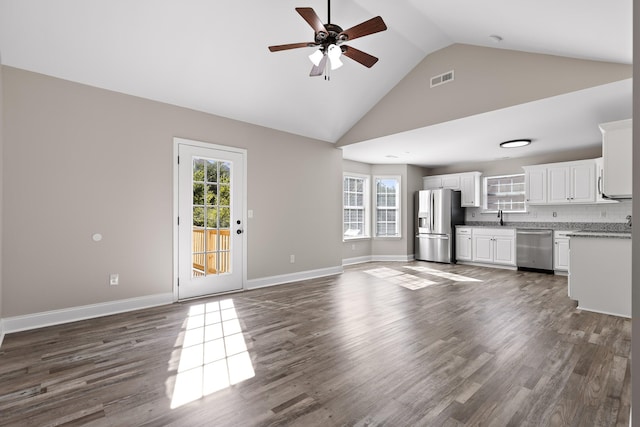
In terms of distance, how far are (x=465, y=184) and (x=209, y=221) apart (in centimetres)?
605

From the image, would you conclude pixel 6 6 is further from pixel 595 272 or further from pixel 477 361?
pixel 595 272

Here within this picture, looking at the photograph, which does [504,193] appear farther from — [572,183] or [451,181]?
[572,183]

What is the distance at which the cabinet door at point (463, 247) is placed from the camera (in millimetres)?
7441

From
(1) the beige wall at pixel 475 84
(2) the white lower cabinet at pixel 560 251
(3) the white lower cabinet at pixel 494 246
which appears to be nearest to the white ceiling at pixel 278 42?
(1) the beige wall at pixel 475 84

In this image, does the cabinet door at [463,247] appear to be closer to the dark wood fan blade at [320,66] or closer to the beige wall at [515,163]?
the beige wall at [515,163]

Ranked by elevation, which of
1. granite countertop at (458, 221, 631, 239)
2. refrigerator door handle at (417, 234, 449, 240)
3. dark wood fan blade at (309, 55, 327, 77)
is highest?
dark wood fan blade at (309, 55, 327, 77)

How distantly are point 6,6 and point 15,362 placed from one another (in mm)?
2986

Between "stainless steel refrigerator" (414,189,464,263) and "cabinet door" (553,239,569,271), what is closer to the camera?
"cabinet door" (553,239,569,271)

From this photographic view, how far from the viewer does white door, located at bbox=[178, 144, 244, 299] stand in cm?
434

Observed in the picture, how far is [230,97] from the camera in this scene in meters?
4.45

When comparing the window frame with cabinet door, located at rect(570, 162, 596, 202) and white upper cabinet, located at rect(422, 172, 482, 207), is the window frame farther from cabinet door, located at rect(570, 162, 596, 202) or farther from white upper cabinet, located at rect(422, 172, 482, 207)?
cabinet door, located at rect(570, 162, 596, 202)

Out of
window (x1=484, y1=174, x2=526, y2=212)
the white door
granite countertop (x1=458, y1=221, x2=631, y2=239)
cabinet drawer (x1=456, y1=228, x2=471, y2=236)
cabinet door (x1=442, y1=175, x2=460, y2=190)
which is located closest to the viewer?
the white door

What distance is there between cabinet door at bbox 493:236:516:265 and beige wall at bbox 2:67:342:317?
5295 millimetres

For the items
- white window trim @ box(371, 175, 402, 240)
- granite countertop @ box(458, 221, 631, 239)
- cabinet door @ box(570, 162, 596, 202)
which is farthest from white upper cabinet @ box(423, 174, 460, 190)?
cabinet door @ box(570, 162, 596, 202)
